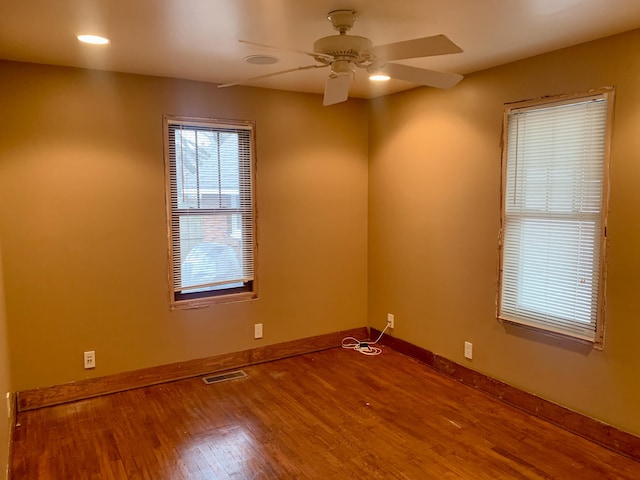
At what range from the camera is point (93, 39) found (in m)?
2.57

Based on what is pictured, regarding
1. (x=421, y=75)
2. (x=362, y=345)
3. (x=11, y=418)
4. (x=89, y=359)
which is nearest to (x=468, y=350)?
(x=362, y=345)

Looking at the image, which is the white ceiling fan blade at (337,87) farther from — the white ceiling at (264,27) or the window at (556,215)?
the window at (556,215)

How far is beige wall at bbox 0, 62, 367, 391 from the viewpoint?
10.1ft

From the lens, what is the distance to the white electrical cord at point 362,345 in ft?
14.1

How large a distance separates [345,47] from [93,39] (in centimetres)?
146

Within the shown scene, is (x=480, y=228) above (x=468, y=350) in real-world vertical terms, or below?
above

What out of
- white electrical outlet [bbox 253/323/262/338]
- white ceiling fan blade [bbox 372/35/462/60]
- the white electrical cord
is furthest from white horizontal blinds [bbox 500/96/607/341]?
white electrical outlet [bbox 253/323/262/338]

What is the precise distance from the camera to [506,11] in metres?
2.22

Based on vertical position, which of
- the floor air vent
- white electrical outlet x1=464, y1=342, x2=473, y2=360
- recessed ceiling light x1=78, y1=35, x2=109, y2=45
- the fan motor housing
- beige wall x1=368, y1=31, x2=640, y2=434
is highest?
recessed ceiling light x1=78, y1=35, x2=109, y2=45

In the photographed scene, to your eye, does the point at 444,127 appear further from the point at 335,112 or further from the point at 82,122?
the point at 82,122

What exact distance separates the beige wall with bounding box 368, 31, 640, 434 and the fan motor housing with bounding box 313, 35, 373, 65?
1.44 m

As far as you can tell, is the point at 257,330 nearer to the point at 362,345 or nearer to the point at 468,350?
the point at 362,345

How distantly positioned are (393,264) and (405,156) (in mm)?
968

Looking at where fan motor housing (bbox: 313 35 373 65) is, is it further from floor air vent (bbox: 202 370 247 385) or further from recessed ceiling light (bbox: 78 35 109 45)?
floor air vent (bbox: 202 370 247 385)
